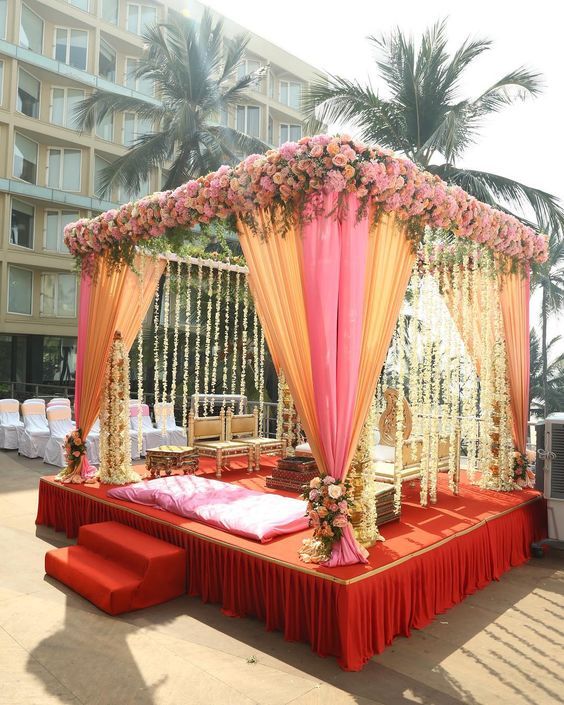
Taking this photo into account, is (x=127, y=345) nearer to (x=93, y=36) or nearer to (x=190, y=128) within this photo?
(x=190, y=128)

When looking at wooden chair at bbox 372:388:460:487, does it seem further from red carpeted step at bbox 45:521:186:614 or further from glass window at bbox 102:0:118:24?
glass window at bbox 102:0:118:24

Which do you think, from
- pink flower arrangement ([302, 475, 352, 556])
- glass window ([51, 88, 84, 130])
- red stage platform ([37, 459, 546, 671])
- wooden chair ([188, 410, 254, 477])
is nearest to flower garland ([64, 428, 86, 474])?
red stage platform ([37, 459, 546, 671])

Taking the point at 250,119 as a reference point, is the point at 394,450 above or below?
below

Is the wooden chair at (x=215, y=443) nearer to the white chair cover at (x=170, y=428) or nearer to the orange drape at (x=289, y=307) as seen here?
the white chair cover at (x=170, y=428)

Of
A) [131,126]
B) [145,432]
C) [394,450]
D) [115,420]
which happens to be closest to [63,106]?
[131,126]

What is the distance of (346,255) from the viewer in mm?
3936

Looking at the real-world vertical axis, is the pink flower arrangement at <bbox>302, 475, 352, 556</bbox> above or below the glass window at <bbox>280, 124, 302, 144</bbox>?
below

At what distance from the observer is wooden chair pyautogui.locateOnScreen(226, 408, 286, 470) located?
821cm

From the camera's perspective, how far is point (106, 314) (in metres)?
6.58

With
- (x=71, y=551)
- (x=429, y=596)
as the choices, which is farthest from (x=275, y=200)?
(x=71, y=551)

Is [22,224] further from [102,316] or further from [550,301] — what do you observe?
[550,301]

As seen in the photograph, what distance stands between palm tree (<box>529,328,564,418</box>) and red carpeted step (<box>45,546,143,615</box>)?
847 inches

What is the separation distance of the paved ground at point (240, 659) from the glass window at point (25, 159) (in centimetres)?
1567

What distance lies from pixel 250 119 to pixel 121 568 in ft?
67.8
